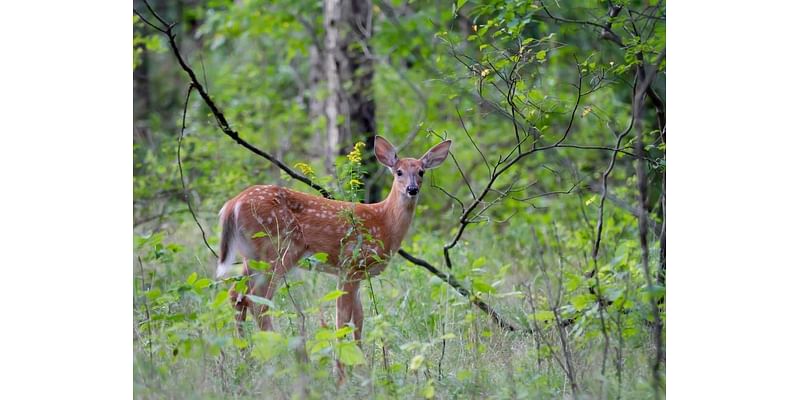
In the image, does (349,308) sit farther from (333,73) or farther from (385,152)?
(333,73)

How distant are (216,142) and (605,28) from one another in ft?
14.5

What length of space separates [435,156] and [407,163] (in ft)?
0.54

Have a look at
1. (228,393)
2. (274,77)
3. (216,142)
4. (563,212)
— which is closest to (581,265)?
(228,393)

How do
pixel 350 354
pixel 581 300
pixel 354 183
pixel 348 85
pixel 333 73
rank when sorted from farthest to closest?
pixel 333 73
pixel 348 85
pixel 354 183
pixel 581 300
pixel 350 354

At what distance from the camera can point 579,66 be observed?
188 inches

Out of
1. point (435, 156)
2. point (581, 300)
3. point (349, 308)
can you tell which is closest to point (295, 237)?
point (349, 308)

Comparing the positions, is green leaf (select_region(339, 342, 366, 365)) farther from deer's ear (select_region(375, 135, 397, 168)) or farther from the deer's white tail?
deer's ear (select_region(375, 135, 397, 168))

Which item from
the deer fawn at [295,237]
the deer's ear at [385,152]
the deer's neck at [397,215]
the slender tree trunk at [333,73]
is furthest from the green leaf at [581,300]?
the slender tree trunk at [333,73]

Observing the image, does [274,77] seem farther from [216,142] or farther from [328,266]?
[328,266]

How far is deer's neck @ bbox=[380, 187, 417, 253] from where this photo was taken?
5434 millimetres

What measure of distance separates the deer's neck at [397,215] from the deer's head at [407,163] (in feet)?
0.13

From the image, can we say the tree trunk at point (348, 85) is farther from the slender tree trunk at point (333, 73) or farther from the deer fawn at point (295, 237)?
the deer fawn at point (295, 237)

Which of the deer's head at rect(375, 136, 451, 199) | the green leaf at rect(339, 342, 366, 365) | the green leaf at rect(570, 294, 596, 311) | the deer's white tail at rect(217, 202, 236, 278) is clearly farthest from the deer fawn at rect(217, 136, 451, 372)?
the green leaf at rect(570, 294, 596, 311)

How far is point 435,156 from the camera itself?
5457 millimetres
